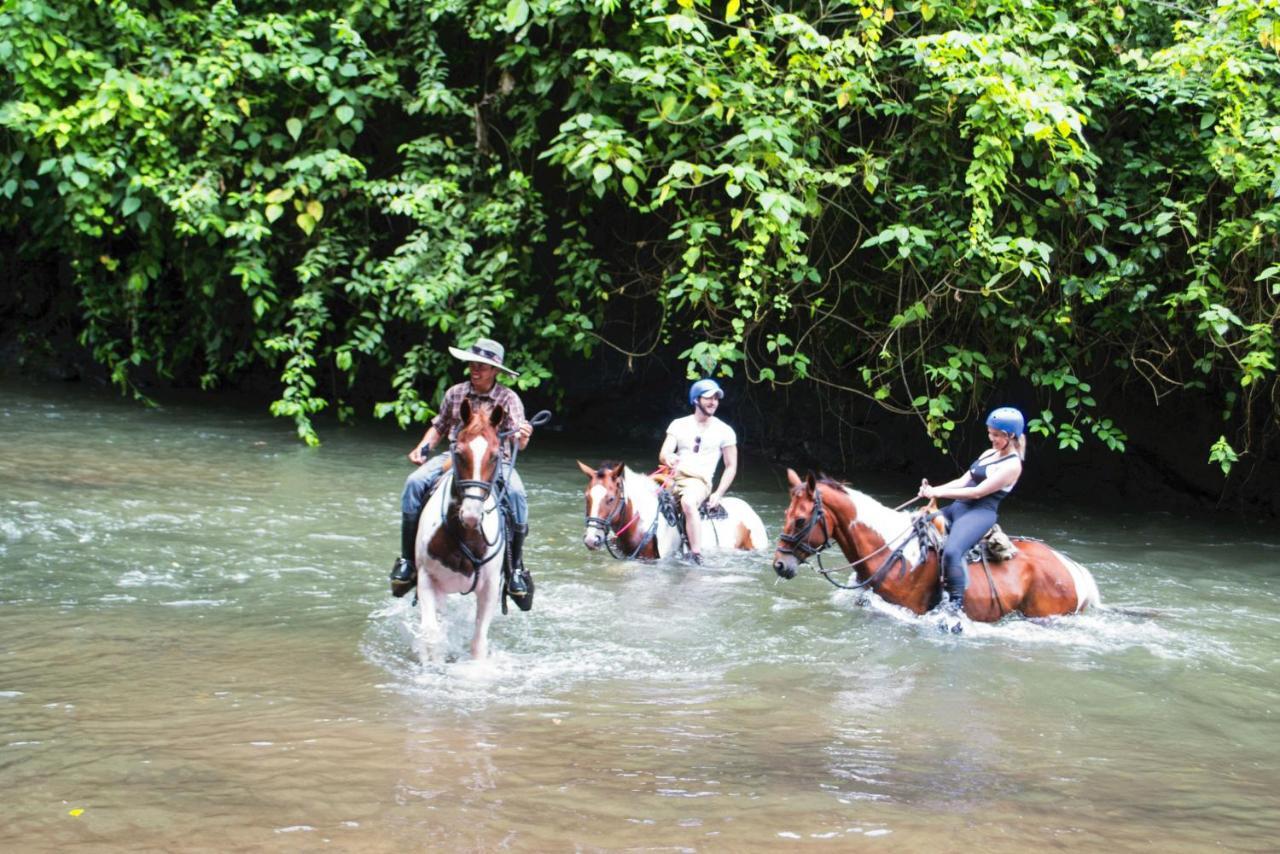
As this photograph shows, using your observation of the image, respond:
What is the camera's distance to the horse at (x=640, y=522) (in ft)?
36.9

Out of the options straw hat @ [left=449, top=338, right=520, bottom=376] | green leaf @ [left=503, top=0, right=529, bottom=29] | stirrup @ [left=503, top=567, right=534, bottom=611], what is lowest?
stirrup @ [left=503, top=567, right=534, bottom=611]

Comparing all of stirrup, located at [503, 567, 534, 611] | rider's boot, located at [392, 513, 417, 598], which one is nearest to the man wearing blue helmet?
stirrup, located at [503, 567, 534, 611]

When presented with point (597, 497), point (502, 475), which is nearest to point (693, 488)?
point (597, 497)

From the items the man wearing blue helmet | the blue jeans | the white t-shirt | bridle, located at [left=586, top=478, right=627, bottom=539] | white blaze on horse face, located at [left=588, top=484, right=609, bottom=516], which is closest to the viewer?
the blue jeans

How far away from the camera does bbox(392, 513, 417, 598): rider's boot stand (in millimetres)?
8352

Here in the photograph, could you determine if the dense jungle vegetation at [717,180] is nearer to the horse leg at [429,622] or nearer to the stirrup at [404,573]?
the stirrup at [404,573]

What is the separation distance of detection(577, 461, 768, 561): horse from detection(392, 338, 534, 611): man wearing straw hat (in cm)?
245

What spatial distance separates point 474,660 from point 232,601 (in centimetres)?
238

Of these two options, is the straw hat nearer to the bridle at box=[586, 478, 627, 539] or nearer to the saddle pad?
the bridle at box=[586, 478, 627, 539]

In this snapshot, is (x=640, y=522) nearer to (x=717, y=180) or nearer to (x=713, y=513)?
(x=713, y=513)

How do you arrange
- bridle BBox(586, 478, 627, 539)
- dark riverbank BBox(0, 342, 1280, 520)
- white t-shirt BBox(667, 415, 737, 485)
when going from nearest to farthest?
bridle BBox(586, 478, 627, 539)
white t-shirt BBox(667, 415, 737, 485)
dark riverbank BBox(0, 342, 1280, 520)

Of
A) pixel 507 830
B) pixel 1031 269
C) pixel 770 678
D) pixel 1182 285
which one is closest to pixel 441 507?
pixel 770 678

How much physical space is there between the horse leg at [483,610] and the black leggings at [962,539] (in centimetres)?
347

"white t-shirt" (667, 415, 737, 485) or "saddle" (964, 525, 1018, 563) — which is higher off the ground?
"white t-shirt" (667, 415, 737, 485)
